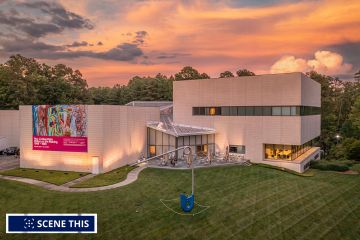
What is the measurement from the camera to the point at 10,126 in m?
50.2

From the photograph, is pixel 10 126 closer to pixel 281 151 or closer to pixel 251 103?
pixel 251 103

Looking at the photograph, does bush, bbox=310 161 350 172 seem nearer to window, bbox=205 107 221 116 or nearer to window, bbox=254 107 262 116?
window, bbox=254 107 262 116

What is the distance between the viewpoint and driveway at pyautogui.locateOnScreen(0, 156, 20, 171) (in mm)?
37781

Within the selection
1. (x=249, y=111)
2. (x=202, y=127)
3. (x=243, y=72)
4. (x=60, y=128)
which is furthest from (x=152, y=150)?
(x=243, y=72)

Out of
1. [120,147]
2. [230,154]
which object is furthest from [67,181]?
[230,154]

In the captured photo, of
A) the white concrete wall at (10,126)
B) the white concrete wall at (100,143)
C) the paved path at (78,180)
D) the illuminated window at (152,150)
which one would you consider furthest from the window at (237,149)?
the white concrete wall at (10,126)

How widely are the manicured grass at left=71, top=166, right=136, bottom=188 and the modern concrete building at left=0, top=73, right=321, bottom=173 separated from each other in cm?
156

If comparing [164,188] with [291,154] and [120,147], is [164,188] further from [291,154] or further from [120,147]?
[291,154]

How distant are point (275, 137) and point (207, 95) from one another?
40.9 ft

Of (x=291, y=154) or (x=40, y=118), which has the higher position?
(x=40, y=118)

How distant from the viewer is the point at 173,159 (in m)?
38.7

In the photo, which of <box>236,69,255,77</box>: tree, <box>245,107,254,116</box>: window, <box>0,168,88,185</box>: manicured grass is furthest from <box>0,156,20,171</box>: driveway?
<box>236,69,255,77</box>: tree

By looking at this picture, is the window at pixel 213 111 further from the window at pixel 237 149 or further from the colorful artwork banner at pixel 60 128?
the colorful artwork banner at pixel 60 128

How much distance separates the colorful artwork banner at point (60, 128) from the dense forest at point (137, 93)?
28.8 meters
